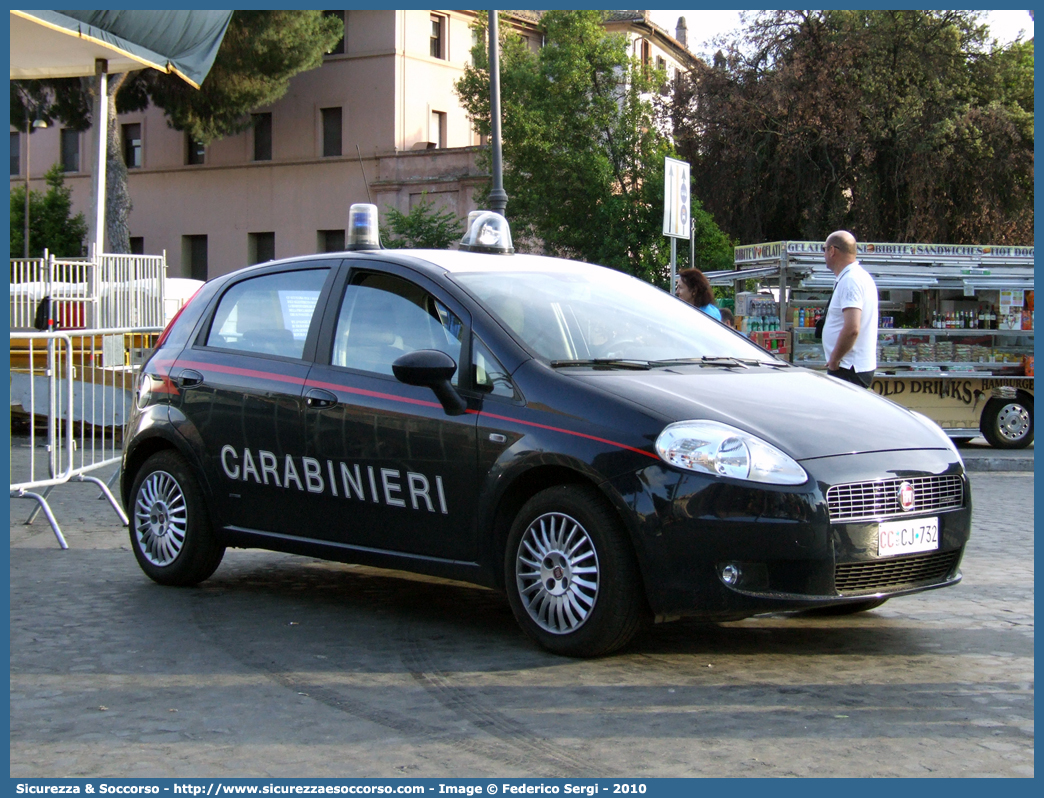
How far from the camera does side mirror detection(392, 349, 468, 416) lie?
17.7 ft

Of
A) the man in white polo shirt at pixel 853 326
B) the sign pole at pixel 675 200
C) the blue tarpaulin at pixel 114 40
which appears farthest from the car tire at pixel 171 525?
the blue tarpaulin at pixel 114 40

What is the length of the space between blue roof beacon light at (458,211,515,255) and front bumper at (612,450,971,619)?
7.78ft

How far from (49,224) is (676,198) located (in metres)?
40.5

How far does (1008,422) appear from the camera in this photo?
15.9m

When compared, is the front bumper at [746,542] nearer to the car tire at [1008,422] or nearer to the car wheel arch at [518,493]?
the car wheel arch at [518,493]

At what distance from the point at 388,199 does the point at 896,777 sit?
41.1 meters

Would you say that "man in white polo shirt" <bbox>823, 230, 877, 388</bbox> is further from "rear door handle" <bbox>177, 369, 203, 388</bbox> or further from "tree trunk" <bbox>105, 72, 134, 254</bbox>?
"tree trunk" <bbox>105, 72, 134, 254</bbox>

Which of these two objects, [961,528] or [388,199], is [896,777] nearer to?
[961,528]

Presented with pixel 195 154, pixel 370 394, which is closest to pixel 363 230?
pixel 370 394

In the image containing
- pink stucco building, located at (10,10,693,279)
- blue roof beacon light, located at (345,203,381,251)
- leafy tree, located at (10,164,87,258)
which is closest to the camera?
blue roof beacon light, located at (345,203,381,251)

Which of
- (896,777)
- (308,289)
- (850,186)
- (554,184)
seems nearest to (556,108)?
(554,184)

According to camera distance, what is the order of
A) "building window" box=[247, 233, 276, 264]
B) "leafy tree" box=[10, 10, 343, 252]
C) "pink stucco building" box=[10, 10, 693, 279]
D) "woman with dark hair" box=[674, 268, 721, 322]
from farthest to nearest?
"building window" box=[247, 233, 276, 264] → "pink stucco building" box=[10, 10, 693, 279] → "leafy tree" box=[10, 10, 343, 252] → "woman with dark hair" box=[674, 268, 721, 322]

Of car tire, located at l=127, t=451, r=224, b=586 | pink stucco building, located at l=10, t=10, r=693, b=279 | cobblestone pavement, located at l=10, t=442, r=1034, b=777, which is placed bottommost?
cobblestone pavement, located at l=10, t=442, r=1034, b=777

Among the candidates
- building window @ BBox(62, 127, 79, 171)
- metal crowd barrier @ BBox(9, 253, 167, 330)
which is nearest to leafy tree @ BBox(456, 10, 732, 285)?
metal crowd barrier @ BBox(9, 253, 167, 330)
